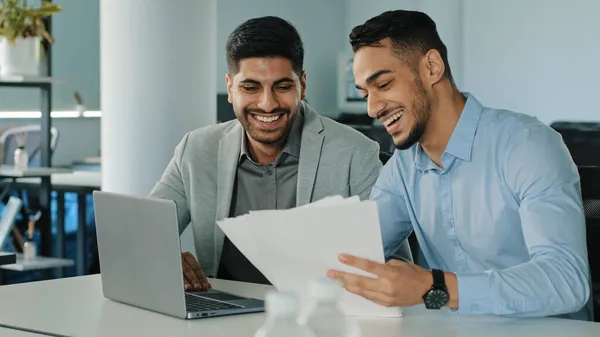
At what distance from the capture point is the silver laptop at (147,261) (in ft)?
6.24

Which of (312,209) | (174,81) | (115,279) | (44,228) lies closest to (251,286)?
(115,279)

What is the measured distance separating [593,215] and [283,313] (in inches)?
43.2

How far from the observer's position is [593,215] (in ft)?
7.18

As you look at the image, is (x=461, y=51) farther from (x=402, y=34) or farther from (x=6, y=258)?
(x=402, y=34)

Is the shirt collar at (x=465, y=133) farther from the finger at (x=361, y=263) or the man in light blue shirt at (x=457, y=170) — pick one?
the finger at (x=361, y=263)

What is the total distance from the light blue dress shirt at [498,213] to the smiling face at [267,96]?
432 millimetres

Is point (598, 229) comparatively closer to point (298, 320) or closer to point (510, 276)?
point (510, 276)

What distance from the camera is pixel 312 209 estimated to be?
165 cm

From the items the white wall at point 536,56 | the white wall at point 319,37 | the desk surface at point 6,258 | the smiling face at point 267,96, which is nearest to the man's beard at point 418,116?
the smiling face at point 267,96

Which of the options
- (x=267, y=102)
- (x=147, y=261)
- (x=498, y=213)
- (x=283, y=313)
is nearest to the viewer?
(x=283, y=313)

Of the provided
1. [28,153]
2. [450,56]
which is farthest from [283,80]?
[450,56]

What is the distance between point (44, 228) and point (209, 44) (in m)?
2.10

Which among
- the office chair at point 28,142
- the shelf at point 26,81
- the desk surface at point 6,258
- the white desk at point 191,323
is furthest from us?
the office chair at point 28,142

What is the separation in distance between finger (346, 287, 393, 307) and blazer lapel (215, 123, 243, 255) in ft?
3.18
